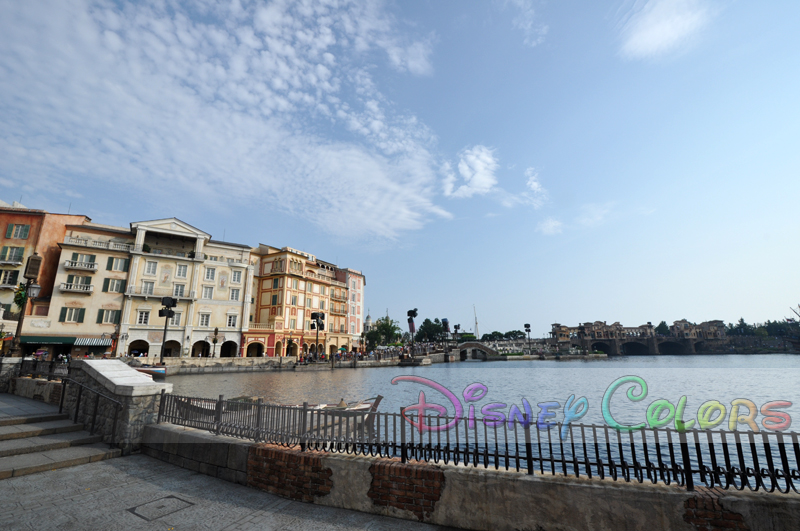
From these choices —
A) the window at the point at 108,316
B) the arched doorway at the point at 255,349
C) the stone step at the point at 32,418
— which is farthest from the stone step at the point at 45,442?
the arched doorway at the point at 255,349

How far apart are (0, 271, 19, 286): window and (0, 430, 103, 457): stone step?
4609 centimetres

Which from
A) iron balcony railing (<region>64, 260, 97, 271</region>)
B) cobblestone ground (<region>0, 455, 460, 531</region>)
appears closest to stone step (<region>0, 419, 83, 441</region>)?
cobblestone ground (<region>0, 455, 460, 531</region>)

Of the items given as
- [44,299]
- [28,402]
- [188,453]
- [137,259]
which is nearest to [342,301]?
[137,259]

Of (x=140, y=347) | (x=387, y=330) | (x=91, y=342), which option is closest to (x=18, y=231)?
(x=91, y=342)

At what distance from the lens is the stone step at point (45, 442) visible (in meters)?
7.31

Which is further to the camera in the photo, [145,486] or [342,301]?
[342,301]

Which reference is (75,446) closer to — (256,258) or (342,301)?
(256,258)

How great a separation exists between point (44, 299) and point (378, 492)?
179 feet

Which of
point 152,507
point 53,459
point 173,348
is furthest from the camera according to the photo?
point 173,348

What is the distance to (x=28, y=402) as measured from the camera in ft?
38.9

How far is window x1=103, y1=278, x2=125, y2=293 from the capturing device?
1772 inches

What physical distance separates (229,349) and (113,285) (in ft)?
55.2

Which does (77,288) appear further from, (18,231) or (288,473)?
(288,473)

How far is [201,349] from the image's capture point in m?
51.2
